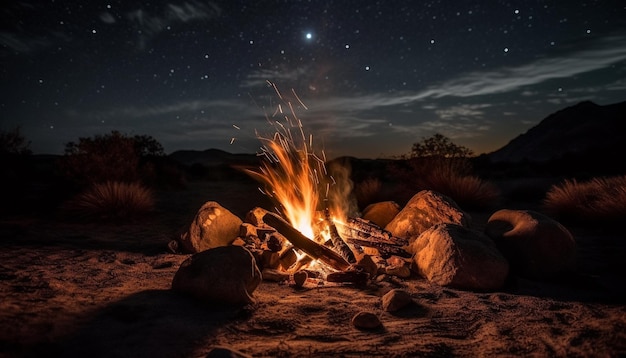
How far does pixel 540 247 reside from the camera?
463cm

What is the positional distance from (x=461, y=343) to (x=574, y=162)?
27194 mm

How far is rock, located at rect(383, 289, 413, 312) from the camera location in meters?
3.37

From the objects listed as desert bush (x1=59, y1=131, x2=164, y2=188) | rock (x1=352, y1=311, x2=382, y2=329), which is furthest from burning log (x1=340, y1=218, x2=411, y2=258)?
desert bush (x1=59, y1=131, x2=164, y2=188)

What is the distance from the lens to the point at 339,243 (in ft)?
16.7

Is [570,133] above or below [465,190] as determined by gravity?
above

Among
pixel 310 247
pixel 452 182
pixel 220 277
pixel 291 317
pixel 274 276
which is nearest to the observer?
pixel 291 317

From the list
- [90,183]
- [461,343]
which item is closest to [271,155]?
[461,343]

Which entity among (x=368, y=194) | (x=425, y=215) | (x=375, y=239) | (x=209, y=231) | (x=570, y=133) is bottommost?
(x=375, y=239)

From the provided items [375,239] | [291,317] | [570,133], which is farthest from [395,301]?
[570,133]

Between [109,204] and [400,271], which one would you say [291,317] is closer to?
[400,271]

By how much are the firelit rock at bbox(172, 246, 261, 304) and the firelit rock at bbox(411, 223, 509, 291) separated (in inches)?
91.5

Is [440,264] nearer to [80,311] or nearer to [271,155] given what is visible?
[271,155]

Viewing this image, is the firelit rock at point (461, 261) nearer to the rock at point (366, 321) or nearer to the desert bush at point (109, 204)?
the rock at point (366, 321)

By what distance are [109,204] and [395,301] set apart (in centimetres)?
793
